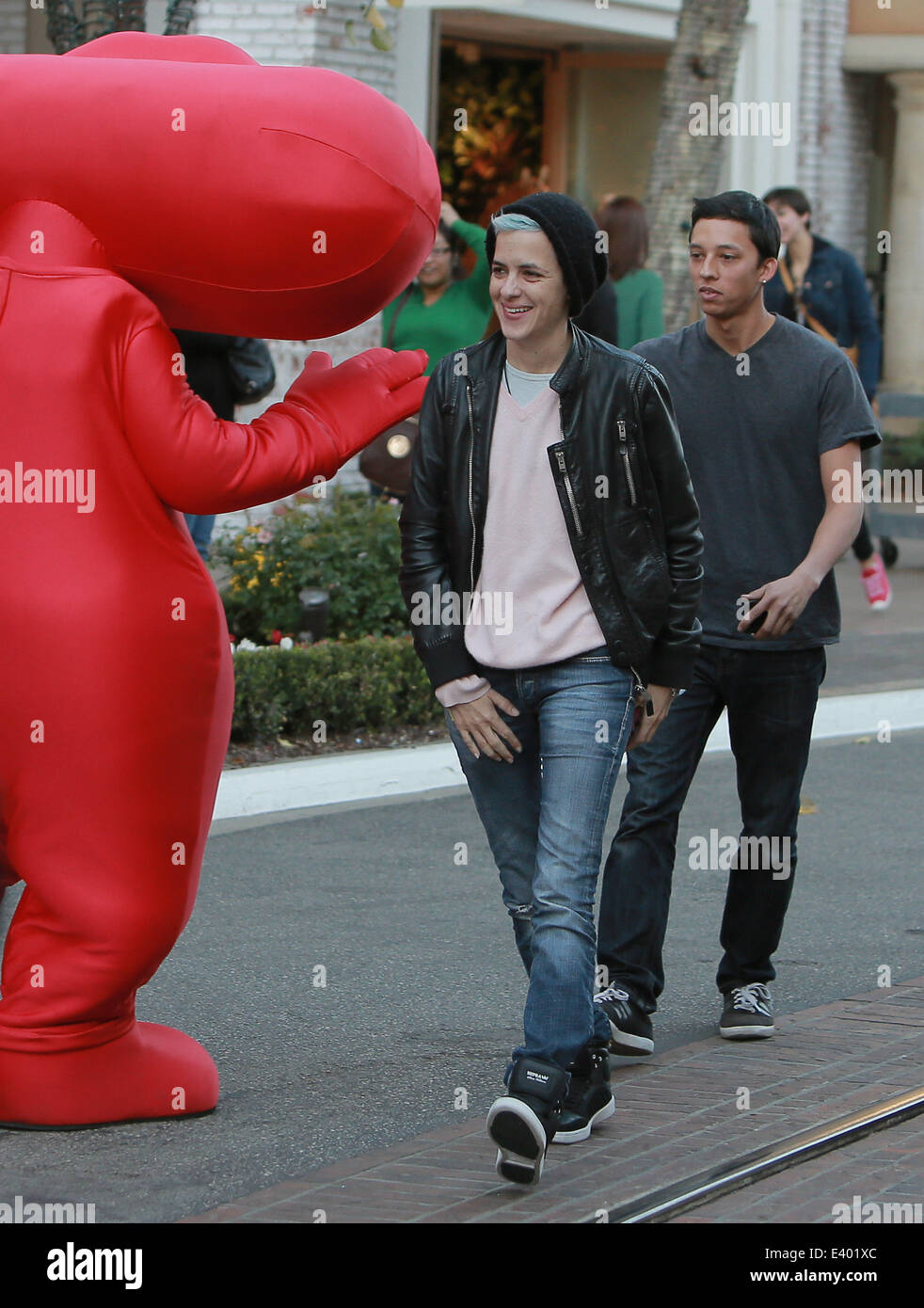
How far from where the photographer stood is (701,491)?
537cm

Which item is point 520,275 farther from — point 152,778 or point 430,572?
point 152,778

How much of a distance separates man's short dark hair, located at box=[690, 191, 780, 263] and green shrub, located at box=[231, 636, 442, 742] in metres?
3.77

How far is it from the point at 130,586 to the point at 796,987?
2.53 meters

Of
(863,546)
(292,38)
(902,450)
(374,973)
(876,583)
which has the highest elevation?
(292,38)

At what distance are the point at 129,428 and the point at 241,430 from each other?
0.23 metres

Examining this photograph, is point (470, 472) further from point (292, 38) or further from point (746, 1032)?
point (292, 38)

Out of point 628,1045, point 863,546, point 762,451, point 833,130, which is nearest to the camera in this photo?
point 628,1045

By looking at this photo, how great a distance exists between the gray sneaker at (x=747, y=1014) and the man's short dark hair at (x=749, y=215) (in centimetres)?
185

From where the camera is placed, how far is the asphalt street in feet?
14.6

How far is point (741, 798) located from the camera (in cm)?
533

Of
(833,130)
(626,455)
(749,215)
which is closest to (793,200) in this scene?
(749,215)

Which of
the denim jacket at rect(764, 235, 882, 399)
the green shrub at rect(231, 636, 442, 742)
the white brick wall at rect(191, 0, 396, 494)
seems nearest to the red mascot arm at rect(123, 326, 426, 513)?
the green shrub at rect(231, 636, 442, 742)

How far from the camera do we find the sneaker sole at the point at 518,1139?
408cm

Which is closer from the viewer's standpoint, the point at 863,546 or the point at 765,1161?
the point at 765,1161
